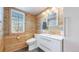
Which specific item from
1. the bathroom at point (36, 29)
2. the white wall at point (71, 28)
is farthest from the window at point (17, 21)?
the white wall at point (71, 28)

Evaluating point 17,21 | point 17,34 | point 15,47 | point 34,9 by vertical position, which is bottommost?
point 15,47

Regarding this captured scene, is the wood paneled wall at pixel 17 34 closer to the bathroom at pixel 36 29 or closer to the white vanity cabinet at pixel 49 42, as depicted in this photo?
the bathroom at pixel 36 29

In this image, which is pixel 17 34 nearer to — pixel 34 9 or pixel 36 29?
pixel 36 29

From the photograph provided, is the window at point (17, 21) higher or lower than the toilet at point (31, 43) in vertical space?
higher

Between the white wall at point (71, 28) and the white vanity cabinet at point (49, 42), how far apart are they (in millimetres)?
96

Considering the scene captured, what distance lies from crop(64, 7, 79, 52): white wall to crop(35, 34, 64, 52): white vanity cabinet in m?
0.10

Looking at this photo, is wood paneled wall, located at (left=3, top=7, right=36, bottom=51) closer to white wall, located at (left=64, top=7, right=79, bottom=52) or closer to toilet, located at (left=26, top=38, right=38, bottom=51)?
toilet, located at (left=26, top=38, right=38, bottom=51)

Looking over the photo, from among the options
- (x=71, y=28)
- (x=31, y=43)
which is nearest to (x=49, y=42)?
(x=31, y=43)

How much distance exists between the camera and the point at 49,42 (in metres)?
1.56

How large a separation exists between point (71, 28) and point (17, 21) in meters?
0.81

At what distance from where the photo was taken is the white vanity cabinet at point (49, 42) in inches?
59.5
